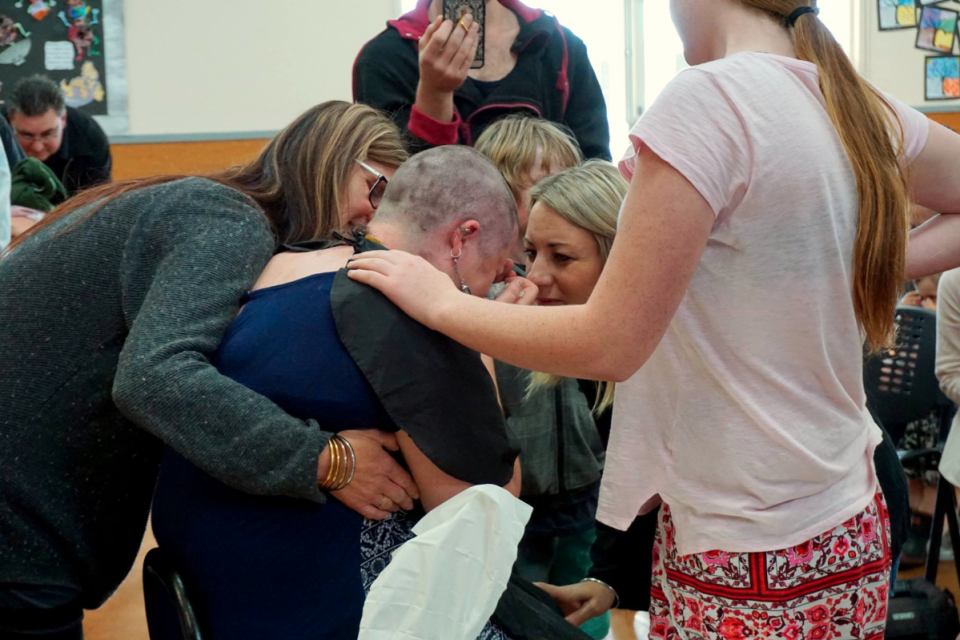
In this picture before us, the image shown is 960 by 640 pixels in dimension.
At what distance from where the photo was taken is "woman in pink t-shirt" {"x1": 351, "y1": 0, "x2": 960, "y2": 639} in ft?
3.23

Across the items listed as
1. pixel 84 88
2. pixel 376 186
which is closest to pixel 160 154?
pixel 84 88

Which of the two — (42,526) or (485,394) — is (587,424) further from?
(42,526)

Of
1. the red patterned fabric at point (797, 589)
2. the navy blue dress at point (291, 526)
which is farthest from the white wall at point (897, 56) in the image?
the navy blue dress at point (291, 526)

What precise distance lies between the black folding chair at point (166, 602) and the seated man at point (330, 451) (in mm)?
24

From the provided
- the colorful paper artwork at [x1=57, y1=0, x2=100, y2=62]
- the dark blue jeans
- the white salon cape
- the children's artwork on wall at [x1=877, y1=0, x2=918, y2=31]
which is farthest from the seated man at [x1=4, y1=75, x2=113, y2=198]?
the children's artwork on wall at [x1=877, y1=0, x2=918, y2=31]

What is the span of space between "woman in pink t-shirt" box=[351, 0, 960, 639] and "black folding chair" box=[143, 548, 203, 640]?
1.56ft

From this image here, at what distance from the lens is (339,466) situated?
1149 millimetres

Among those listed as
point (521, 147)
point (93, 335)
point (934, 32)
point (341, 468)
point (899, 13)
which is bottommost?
point (341, 468)

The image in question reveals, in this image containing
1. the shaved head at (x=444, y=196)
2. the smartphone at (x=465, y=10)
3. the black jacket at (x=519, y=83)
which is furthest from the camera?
the black jacket at (x=519, y=83)

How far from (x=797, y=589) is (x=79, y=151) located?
14.8ft

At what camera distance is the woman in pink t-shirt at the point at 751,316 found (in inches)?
38.8

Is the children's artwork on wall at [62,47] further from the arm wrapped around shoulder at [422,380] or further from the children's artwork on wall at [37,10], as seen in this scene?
the arm wrapped around shoulder at [422,380]

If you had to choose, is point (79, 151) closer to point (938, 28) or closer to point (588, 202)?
point (588, 202)

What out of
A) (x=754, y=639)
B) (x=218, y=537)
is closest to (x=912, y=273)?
(x=754, y=639)
